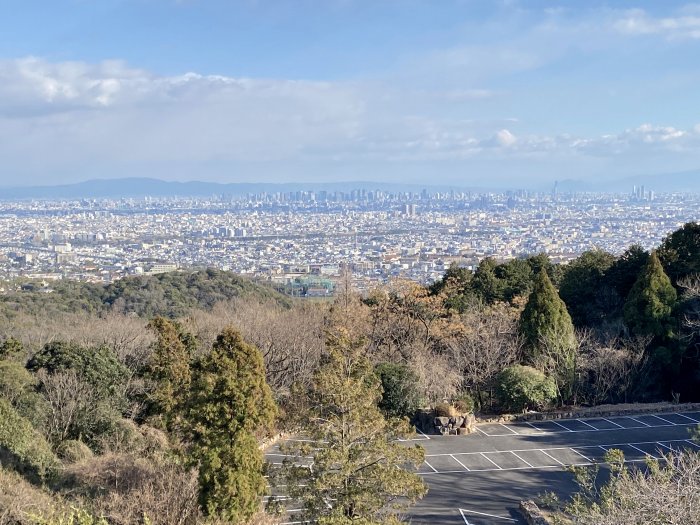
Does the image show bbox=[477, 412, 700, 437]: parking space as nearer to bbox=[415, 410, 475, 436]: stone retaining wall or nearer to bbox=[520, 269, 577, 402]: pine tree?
bbox=[415, 410, 475, 436]: stone retaining wall

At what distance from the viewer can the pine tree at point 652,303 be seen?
62.4 feet

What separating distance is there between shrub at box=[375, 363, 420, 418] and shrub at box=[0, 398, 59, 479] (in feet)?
25.4

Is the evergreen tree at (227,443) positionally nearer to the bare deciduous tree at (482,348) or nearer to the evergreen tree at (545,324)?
the bare deciduous tree at (482,348)

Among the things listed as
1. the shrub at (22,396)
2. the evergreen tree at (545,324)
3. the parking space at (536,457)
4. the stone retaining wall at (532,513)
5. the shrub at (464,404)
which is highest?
the evergreen tree at (545,324)

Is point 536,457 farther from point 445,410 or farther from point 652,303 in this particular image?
point 652,303

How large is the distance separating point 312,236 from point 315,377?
81.5m

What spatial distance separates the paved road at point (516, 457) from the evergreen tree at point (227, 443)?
3163 mm

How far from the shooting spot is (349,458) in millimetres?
9172

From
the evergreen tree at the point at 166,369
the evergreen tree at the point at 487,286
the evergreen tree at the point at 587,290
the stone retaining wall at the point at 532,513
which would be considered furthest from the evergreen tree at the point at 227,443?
the evergreen tree at the point at 487,286

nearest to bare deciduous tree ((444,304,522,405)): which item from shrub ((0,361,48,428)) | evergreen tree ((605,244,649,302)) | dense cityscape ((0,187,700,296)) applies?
evergreen tree ((605,244,649,302))

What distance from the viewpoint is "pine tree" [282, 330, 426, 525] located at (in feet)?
29.3

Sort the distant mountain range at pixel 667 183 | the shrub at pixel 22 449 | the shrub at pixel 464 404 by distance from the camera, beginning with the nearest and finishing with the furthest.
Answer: the shrub at pixel 22 449, the shrub at pixel 464 404, the distant mountain range at pixel 667 183

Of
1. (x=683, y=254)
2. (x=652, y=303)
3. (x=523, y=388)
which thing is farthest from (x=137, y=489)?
(x=683, y=254)

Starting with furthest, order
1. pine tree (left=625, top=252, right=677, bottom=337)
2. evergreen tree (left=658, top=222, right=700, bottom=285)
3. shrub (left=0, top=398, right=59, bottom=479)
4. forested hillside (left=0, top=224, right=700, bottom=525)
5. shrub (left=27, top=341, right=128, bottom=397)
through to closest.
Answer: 1. evergreen tree (left=658, top=222, right=700, bottom=285)
2. pine tree (left=625, top=252, right=677, bottom=337)
3. shrub (left=27, top=341, right=128, bottom=397)
4. shrub (left=0, top=398, right=59, bottom=479)
5. forested hillside (left=0, top=224, right=700, bottom=525)
